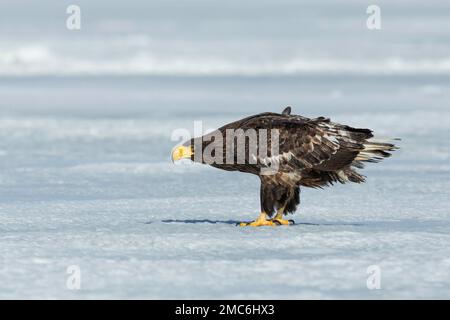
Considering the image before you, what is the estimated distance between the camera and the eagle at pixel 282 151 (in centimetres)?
807

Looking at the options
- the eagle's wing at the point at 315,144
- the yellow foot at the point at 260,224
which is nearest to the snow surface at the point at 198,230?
the yellow foot at the point at 260,224

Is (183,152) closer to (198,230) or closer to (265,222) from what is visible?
(198,230)

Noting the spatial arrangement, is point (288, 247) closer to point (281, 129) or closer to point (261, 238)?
point (261, 238)

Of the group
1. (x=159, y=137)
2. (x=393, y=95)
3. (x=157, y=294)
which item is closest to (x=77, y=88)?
(x=393, y=95)

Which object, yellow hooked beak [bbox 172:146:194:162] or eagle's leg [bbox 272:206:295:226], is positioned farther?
eagle's leg [bbox 272:206:295:226]

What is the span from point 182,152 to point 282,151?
721 mm

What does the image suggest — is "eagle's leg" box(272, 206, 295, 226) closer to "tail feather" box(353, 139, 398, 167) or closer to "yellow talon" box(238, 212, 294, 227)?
"yellow talon" box(238, 212, 294, 227)

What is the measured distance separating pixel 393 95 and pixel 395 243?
18.8 meters

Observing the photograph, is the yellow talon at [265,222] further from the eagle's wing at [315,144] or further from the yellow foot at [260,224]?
the eagle's wing at [315,144]

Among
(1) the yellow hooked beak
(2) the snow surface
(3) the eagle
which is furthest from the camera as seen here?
(1) the yellow hooked beak

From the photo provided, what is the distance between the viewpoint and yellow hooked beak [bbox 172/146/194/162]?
8.23 metres

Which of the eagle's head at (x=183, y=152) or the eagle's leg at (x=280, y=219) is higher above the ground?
the eagle's head at (x=183, y=152)

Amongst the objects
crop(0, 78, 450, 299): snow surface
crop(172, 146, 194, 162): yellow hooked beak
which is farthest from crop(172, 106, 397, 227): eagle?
crop(0, 78, 450, 299): snow surface

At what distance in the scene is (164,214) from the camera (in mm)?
9242
